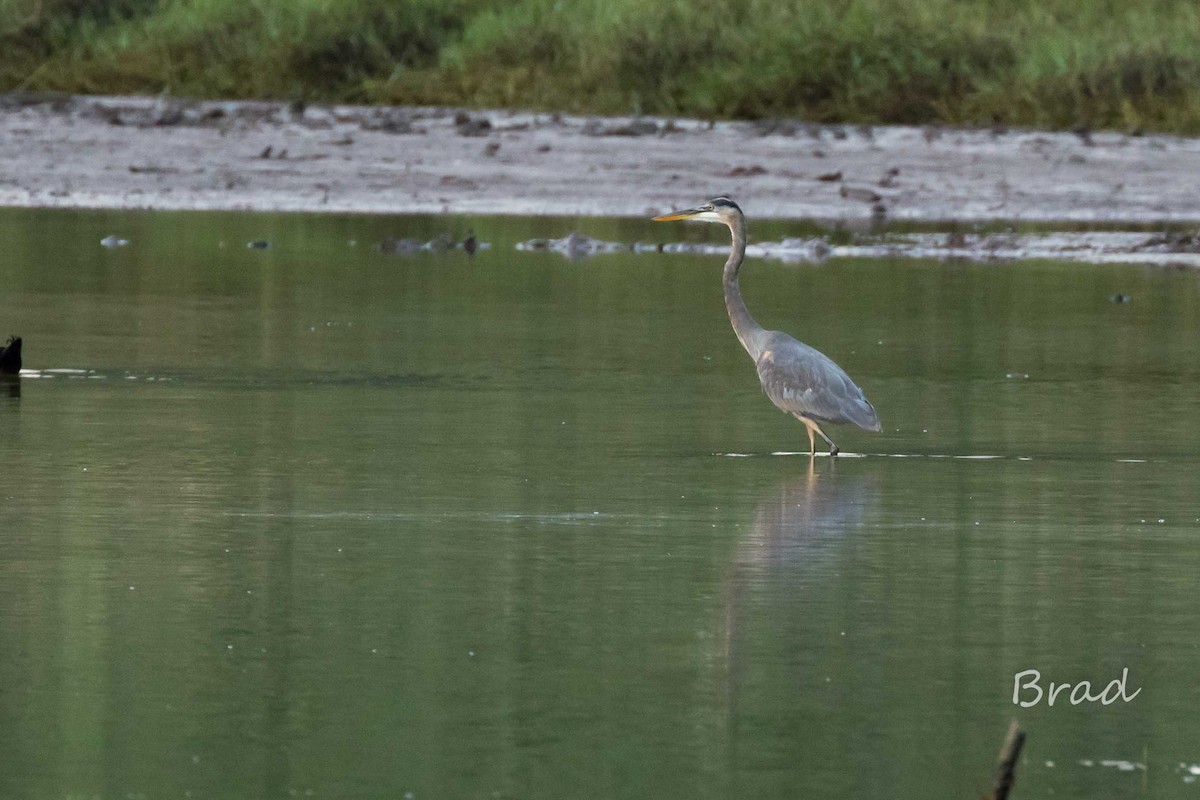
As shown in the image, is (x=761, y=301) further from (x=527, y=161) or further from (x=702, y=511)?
(x=527, y=161)

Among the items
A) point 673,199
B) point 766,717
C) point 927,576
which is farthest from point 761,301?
point 766,717

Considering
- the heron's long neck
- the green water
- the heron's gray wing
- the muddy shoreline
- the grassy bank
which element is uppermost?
the grassy bank

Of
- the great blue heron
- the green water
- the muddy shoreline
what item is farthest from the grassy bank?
the great blue heron

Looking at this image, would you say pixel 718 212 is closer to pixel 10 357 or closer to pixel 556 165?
pixel 10 357

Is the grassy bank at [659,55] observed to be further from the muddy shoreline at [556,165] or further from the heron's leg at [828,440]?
the heron's leg at [828,440]

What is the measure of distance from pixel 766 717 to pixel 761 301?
987cm

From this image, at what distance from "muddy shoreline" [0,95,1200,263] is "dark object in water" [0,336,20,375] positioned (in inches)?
358

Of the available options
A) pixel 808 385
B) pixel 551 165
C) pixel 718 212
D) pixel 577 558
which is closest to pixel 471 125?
pixel 551 165

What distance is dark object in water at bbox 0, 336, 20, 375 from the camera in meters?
11.6

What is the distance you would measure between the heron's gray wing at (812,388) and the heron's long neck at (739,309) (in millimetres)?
318

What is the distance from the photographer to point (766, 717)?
227 inches

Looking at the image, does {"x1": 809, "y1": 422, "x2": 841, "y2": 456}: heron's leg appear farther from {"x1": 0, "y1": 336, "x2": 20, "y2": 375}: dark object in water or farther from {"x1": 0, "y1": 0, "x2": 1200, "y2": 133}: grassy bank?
{"x1": 0, "y1": 0, "x2": 1200, "y2": 133}: grassy bank

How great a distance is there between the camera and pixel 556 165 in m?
24.1

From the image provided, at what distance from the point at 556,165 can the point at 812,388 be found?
14289mm
